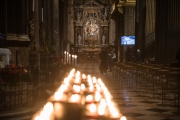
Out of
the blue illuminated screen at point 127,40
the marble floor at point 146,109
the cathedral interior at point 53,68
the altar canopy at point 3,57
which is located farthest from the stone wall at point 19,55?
the blue illuminated screen at point 127,40

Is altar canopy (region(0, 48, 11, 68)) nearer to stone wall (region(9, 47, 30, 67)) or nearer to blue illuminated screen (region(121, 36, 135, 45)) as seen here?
stone wall (region(9, 47, 30, 67))

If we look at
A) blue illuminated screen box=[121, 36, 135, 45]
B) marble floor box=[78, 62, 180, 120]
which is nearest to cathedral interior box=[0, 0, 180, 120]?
marble floor box=[78, 62, 180, 120]

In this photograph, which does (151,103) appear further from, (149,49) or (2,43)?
(149,49)

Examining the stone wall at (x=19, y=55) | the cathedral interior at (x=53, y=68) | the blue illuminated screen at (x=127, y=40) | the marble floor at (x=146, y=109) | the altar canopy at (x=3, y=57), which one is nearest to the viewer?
the marble floor at (x=146, y=109)

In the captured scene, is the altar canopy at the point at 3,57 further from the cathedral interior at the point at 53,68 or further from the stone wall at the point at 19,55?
the stone wall at the point at 19,55

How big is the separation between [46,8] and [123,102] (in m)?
17.7

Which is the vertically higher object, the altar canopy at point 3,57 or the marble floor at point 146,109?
the altar canopy at point 3,57

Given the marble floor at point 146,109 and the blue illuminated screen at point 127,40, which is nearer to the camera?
the marble floor at point 146,109

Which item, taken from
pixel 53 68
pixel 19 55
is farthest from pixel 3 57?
pixel 19 55

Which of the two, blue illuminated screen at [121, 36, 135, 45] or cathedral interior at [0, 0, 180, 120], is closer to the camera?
cathedral interior at [0, 0, 180, 120]

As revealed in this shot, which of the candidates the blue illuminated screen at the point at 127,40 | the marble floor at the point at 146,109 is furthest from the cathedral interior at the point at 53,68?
the blue illuminated screen at the point at 127,40

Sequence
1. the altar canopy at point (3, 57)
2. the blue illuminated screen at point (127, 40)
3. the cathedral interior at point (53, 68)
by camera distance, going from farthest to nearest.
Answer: the blue illuminated screen at point (127, 40), the altar canopy at point (3, 57), the cathedral interior at point (53, 68)

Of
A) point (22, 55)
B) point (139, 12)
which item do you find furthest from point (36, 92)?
point (139, 12)

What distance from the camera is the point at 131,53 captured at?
3322 cm
